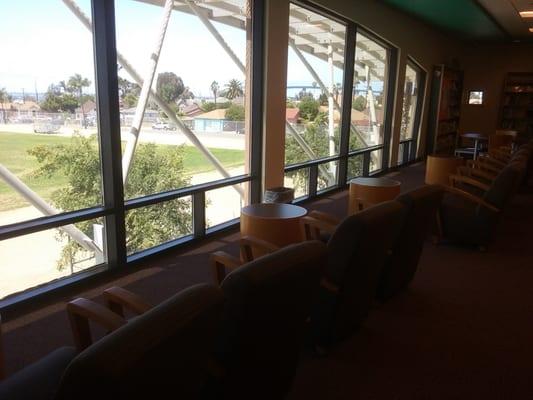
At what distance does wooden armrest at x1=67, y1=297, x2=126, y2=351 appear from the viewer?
141 centimetres

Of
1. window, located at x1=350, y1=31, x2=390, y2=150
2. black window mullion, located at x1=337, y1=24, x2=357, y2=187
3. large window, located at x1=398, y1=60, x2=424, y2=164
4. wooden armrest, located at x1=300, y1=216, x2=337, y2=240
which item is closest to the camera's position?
wooden armrest, located at x1=300, y1=216, x2=337, y2=240

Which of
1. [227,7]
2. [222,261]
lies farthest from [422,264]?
[227,7]

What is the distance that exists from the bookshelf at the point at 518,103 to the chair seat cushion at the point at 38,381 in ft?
41.2

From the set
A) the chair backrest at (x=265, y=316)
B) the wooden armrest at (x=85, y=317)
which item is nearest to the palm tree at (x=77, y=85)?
the wooden armrest at (x=85, y=317)

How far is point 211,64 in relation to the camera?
473cm

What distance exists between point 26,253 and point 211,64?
2.82 metres

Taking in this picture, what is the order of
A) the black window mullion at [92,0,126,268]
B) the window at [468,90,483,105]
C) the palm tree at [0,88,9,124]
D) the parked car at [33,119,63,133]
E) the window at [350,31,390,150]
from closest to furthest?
the palm tree at [0,88,9,124] → the black window mullion at [92,0,126,268] → the parked car at [33,119,63,133] → the window at [350,31,390,150] → the window at [468,90,483,105]

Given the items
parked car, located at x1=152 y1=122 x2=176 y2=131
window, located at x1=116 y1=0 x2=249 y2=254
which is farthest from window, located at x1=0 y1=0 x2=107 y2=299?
parked car, located at x1=152 y1=122 x2=176 y2=131

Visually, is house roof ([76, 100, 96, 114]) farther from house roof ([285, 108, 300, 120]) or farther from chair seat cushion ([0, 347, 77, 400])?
house roof ([285, 108, 300, 120])

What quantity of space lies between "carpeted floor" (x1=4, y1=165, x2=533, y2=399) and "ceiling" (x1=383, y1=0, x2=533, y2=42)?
195 inches

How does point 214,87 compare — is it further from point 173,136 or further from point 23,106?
point 23,106

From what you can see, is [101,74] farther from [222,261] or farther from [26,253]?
[222,261]

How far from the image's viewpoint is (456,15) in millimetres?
7832

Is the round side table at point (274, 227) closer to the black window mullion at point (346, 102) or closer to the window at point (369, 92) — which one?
the black window mullion at point (346, 102)
